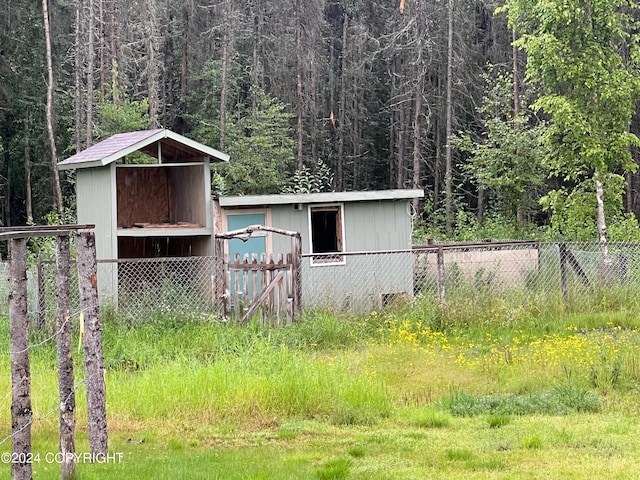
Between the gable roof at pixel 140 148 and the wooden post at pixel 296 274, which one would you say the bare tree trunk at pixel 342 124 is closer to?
the gable roof at pixel 140 148

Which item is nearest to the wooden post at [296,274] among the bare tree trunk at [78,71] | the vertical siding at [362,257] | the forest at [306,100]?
the vertical siding at [362,257]

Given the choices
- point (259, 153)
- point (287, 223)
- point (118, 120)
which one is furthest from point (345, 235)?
point (259, 153)

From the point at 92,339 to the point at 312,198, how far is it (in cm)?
1155

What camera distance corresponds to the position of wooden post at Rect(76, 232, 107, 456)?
20.0 ft

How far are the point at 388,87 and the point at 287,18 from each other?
246 inches

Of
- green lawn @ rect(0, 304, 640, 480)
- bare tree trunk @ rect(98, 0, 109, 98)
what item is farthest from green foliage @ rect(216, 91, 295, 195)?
green lawn @ rect(0, 304, 640, 480)

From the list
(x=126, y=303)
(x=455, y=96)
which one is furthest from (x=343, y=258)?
(x=455, y=96)

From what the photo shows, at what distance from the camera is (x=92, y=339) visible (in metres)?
6.17

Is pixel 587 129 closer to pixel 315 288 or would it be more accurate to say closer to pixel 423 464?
pixel 315 288

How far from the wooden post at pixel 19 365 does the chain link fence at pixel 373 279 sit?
756 centimetres

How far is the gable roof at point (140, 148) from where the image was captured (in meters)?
15.8

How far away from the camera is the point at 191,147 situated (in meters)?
16.7

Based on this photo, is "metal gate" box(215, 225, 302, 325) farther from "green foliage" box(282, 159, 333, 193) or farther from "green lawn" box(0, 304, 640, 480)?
"green foliage" box(282, 159, 333, 193)

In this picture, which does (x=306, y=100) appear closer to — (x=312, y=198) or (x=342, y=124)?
(x=342, y=124)
